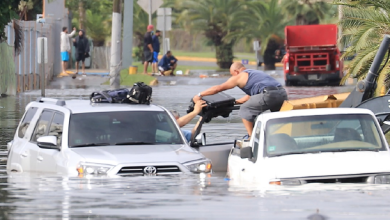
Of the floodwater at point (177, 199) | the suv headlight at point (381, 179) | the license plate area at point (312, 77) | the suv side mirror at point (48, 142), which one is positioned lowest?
the license plate area at point (312, 77)

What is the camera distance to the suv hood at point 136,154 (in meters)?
10.9

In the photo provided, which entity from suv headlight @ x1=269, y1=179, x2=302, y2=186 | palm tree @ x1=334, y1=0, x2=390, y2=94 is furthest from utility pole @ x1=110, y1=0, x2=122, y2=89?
suv headlight @ x1=269, y1=179, x2=302, y2=186

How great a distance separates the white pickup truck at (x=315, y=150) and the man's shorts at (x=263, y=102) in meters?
3.09

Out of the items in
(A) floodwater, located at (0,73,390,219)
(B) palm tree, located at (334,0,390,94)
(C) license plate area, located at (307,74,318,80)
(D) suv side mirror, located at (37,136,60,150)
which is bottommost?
(C) license plate area, located at (307,74,318,80)

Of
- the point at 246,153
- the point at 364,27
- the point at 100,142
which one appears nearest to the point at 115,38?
the point at 364,27

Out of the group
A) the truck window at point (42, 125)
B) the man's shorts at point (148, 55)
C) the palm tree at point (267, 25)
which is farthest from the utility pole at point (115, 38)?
the palm tree at point (267, 25)

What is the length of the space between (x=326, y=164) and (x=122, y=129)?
2.99m

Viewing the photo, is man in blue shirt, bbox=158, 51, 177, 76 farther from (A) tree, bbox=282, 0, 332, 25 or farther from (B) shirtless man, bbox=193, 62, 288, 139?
(B) shirtless man, bbox=193, 62, 288, 139

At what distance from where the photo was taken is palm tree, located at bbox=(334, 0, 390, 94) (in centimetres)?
2058

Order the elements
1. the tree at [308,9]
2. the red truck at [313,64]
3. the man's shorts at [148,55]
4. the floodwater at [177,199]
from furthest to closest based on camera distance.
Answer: the tree at [308,9] → the man's shorts at [148,55] → the red truck at [313,64] → the floodwater at [177,199]

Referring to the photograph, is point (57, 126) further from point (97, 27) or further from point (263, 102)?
point (97, 27)

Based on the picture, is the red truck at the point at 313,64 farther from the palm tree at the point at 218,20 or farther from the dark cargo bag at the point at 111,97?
the dark cargo bag at the point at 111,97

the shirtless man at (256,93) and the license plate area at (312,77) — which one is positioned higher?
the shirtless man at (256,93)

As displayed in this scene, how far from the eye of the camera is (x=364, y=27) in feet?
69.4
